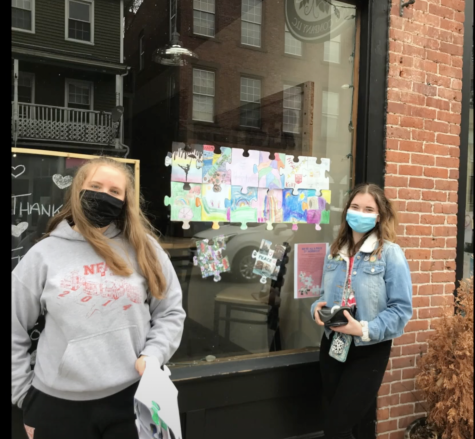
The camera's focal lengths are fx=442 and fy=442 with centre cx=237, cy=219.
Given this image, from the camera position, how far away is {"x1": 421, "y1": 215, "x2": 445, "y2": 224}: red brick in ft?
11.4

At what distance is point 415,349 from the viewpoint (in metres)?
3.47

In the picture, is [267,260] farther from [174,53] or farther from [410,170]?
[174,53]

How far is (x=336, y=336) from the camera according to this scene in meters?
2.65

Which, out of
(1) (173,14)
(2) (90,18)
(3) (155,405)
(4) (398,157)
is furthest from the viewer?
(4) (398,157)

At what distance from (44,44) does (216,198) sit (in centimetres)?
144

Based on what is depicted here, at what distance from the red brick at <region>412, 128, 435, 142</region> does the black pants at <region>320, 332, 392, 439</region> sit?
167 centimetres

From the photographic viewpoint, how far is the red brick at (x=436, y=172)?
3.48 m

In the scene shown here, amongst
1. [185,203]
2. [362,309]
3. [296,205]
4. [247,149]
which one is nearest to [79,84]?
[185,203]

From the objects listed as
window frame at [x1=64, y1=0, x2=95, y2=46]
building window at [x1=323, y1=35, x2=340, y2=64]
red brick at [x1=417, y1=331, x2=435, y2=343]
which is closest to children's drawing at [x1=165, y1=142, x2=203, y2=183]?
window frame at [x1=64, y1=0, x2=95, y2=46]

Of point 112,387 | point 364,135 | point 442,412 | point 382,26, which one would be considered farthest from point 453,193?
point 112,387

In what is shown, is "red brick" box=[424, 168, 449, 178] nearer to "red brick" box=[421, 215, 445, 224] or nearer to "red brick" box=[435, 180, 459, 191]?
"red brick" box=[435, 180, 459, 191]

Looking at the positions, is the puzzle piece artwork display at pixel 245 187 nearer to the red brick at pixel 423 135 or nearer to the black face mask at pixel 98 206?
the red brick at pixel 423 135

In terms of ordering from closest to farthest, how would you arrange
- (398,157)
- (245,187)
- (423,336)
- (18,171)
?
(18,171)
(245,187)
(398,157)
(423,336)

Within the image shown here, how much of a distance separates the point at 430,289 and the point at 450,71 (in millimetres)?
1760
